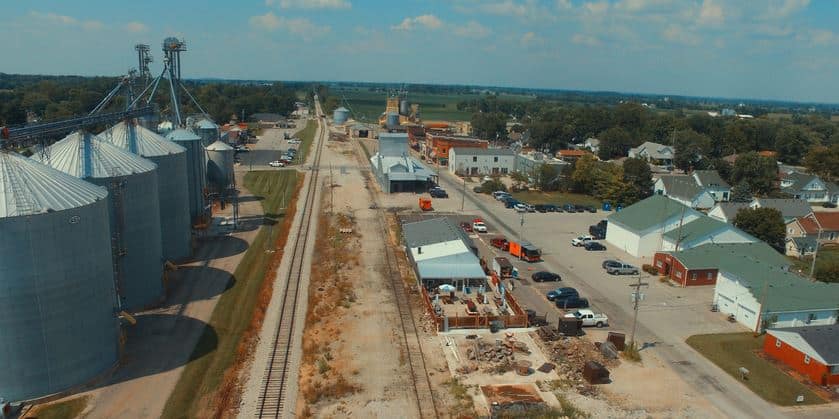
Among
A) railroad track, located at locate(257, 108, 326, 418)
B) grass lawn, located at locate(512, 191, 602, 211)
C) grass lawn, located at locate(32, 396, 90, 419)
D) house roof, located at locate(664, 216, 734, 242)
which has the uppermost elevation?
house roof, located at locate(664, 216, 734, 242)

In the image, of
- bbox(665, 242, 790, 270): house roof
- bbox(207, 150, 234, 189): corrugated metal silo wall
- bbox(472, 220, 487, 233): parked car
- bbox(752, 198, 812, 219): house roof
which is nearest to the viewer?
bbox(665, 242, 790, 270): house roof

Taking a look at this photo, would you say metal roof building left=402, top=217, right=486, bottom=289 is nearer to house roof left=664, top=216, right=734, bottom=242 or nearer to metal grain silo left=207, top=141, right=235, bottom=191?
house roof left=664, top=216, right=734, bottom=242

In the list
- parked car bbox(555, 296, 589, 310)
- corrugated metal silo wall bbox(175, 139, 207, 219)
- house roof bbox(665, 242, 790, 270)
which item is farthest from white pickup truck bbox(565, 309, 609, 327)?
corrugated metal silo wall bbox(175, 139, 207, 219)

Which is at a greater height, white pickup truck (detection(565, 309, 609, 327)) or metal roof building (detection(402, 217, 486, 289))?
metal roof building (detection(402, 217, 486, 289))

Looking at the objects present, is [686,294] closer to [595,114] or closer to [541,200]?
[541,200]

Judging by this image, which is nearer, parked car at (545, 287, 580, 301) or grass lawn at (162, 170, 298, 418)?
grass lawn at (162, 170, 298, 418)

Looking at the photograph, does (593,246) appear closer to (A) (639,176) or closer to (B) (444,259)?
(B) (444,259)
